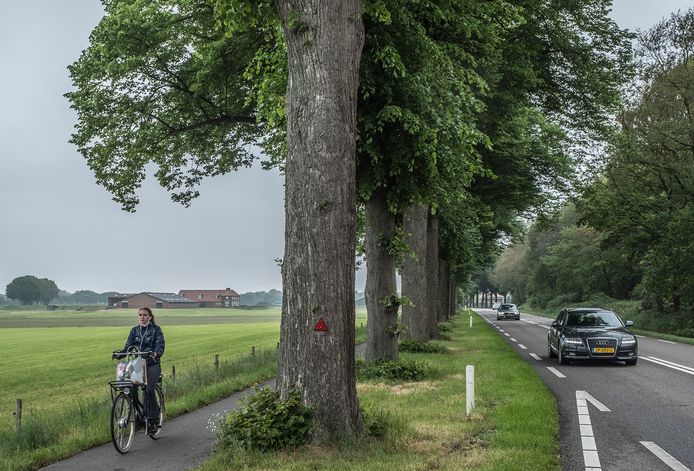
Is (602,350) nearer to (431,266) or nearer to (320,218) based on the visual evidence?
(431,266)

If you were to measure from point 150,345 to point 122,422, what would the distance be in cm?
127

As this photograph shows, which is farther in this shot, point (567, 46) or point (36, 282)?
point (36, 282)

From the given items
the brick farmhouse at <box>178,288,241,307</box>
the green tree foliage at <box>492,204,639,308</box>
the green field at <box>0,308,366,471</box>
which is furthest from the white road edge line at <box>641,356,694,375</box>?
the brick farmhouse at <box>178,288,241,307</box>

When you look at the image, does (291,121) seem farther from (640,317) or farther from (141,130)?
(640,317)

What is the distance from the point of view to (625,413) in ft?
31.2

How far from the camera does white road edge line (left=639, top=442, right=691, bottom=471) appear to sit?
6.39 meters

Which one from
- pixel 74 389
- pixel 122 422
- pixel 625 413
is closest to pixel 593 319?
pixel 625 413

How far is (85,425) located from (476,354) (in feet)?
39.7

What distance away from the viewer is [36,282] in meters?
179

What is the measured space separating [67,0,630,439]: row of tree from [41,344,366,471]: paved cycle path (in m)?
1.54

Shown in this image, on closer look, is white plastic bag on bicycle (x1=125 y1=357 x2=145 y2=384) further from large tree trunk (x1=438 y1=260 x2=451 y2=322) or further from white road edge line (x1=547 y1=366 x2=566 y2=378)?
large tree trunk (x1=438 y1=260 x2=451 y2=322)

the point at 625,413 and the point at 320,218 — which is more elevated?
the point at 320,218

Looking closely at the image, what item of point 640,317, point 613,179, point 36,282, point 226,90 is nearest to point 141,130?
point 226,90

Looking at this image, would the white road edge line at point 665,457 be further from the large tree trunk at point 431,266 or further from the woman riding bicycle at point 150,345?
the large tree trunk at point 431,266
